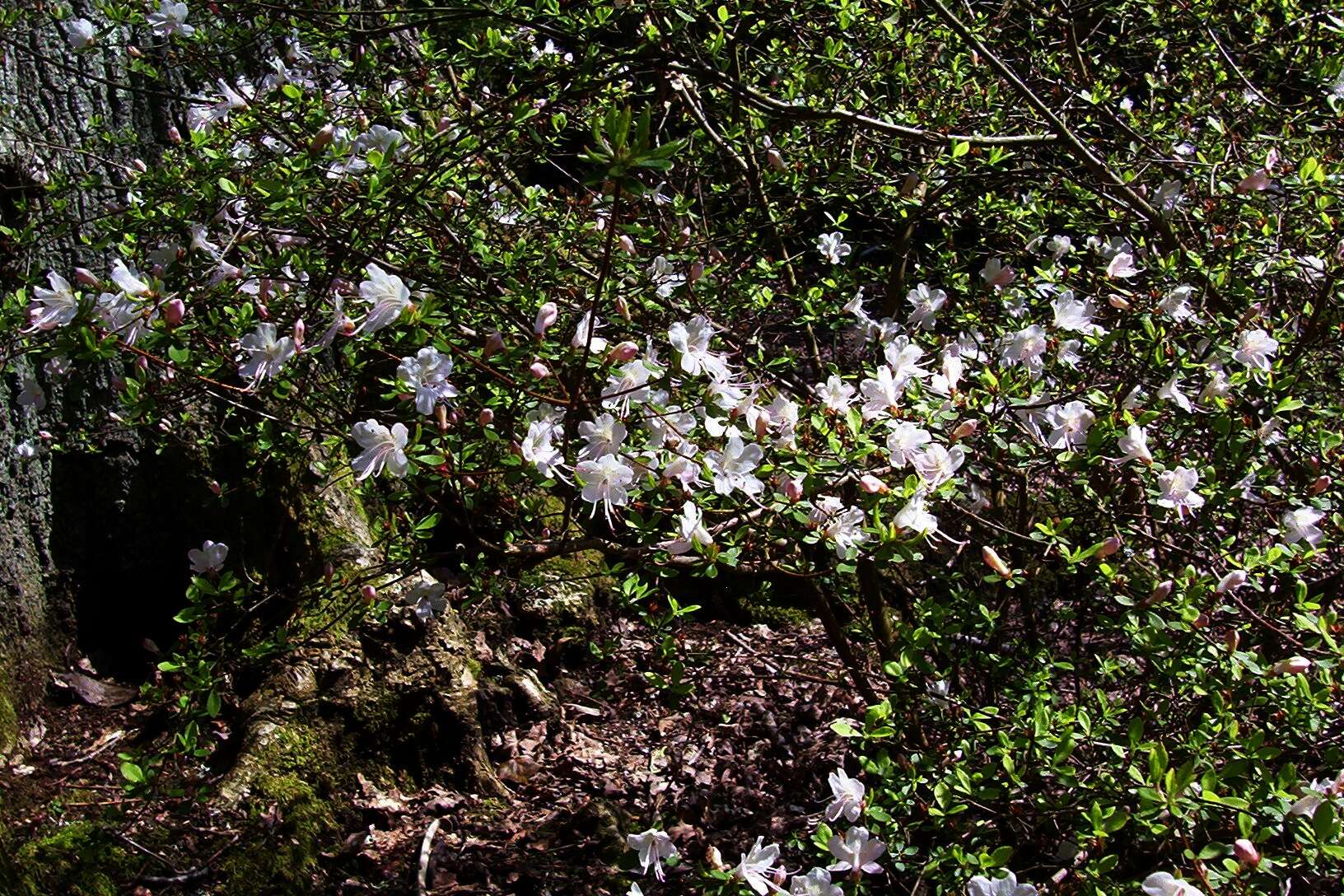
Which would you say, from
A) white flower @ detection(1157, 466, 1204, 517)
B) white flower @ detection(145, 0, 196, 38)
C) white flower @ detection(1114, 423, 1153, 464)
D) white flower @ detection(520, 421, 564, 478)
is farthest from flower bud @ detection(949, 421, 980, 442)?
white flower @ detection(145, 0, 196, 38)

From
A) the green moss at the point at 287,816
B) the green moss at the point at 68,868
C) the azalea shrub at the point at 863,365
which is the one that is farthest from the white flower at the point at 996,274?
the green moss at the point at 68,868

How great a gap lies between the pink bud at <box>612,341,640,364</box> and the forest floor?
3.29 ft

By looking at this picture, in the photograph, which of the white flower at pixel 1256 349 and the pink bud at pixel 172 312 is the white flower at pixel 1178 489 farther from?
the pink bud at pixel 172 312

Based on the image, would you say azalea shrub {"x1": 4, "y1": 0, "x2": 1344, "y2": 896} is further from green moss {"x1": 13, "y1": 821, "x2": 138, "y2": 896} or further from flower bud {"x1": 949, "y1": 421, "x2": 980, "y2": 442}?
green moss {"x1": 13, "y1": 821, "x2": 138, "y2": 896}

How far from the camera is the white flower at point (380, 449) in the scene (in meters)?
1.63

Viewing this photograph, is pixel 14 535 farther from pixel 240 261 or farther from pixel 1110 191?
pixel 1110 191

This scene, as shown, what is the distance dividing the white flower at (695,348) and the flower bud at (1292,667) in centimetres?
109

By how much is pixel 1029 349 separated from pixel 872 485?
59 centimetres

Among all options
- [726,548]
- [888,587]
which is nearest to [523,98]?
[726,548]

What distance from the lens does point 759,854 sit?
1.73 metres

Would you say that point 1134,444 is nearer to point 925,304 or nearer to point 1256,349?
point 1256,349

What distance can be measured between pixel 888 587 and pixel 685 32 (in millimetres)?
2225

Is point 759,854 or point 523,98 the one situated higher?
point 523,98

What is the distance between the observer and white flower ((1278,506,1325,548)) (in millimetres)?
2021
